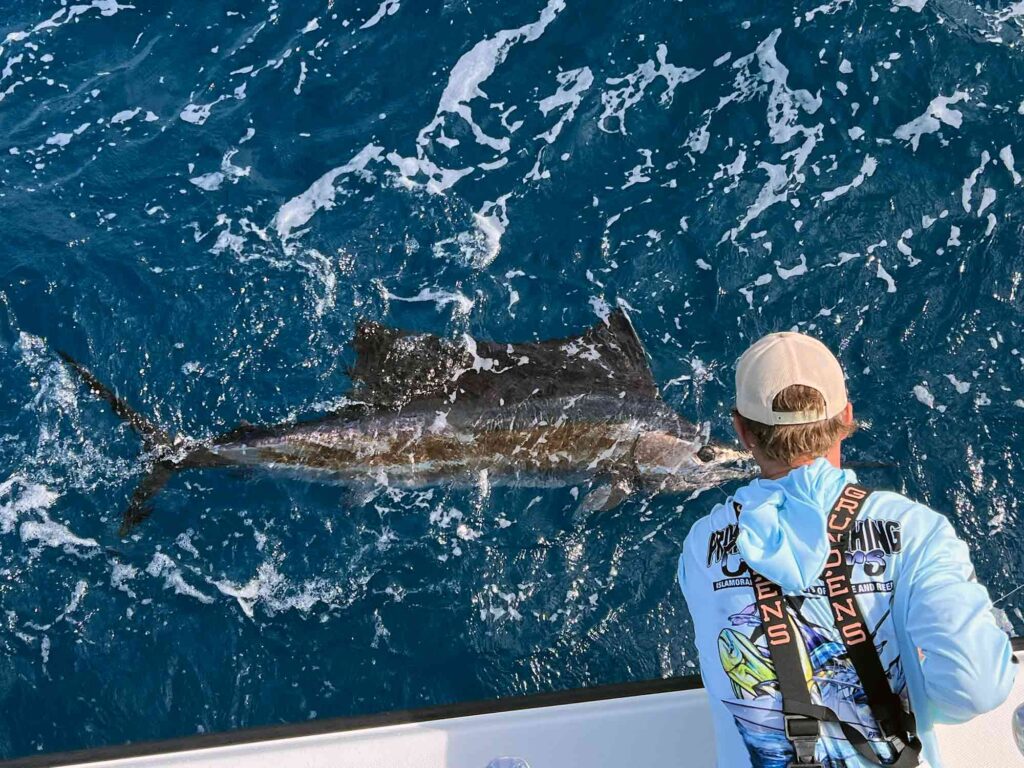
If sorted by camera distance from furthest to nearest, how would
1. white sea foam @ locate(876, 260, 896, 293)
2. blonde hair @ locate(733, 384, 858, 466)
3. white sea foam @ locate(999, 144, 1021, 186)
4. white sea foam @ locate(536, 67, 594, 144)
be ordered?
white sea foam @ locate(536, 67, 594, 144) < white sea foam @ locate(999, 144, 1021, 186) < white sea foam @ locate(876, 260, 896, 293) < blonde hair @ locate(733, 384, 858, 466)

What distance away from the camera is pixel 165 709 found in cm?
471

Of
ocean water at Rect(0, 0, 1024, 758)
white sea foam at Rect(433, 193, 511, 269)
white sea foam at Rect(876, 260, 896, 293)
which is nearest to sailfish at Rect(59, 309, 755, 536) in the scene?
ocean water at Rect(0, 0, 1024, 758)

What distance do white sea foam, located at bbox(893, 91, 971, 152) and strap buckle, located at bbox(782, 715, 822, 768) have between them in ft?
14.7

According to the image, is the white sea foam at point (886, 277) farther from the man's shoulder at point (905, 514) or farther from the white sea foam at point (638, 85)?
the man's shoulder at point (905, 514)

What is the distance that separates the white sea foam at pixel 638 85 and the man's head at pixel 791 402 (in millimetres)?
3830

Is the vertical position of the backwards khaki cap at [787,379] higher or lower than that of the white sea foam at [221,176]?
lower

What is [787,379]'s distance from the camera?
2.29 meters

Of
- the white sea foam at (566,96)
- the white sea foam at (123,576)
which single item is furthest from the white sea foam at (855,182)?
the white sea foam at (123,576)

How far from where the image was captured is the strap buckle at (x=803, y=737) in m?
2.20

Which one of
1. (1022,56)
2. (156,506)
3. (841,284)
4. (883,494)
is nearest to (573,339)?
(841,284)

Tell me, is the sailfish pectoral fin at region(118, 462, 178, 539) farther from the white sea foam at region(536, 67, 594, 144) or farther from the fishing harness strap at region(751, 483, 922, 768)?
the fishing harness strap at region(751, 483, 922, 768)

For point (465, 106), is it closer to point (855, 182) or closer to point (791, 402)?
point (855, 182)

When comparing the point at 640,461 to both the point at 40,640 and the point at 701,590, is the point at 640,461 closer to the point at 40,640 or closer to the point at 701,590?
the point at 701,590

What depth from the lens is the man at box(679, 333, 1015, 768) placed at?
2.17 m
